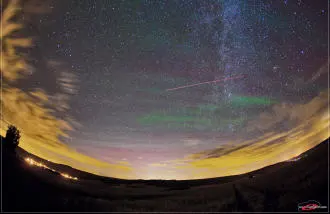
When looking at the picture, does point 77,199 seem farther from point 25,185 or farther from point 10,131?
point 10,131

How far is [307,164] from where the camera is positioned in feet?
63.5

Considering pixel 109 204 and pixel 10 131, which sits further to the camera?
pixel 10 131

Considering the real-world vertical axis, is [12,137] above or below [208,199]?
above

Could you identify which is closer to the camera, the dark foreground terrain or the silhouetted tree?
the dark foreground terrain

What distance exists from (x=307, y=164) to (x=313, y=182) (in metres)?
4.53

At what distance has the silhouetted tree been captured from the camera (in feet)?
72.9

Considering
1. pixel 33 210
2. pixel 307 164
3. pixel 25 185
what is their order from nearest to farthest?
pixel 33 210 → pixel 25 185 → pixel 307 164

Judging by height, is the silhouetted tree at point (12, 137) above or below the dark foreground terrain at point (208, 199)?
above

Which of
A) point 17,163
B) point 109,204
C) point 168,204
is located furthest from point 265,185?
point 17,163

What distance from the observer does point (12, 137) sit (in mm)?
22766

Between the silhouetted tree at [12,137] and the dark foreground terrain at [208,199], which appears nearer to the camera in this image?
the dark foreground terrain at [208,199]

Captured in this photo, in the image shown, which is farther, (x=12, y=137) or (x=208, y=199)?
(x=12, y=137)

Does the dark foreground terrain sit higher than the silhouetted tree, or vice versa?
the silhouetted tree

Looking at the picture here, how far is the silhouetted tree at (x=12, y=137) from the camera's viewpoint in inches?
874
